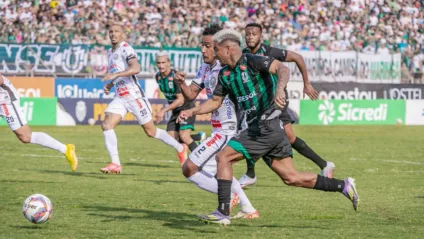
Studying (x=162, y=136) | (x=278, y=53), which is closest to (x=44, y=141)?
(x=162, y=136)

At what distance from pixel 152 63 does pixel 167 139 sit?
16.2m

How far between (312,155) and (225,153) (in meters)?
4.91

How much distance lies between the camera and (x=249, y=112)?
9562 millimetres

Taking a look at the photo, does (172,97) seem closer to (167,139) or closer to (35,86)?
(167,139)

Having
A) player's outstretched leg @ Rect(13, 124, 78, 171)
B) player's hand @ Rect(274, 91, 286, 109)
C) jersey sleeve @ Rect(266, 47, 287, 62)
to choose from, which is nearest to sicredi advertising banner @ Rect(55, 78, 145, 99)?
player's outstretched leg @ Rect(13, 124, 78, 171)

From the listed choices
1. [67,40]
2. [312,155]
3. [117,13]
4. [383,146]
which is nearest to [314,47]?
[117,13]

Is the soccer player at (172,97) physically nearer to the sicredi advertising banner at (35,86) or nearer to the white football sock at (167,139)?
the white football sock at (167,139)

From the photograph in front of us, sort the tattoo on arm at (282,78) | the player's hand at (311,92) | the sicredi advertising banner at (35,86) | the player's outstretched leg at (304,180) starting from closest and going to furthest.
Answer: the tattoo on arm at (282,78) → the player's outstretched leg at (304,180) → the player's hand at (311,92) → the sicredi advertising banner at (35,86)

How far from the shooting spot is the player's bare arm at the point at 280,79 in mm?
8677

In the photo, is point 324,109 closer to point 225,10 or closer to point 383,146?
point 225,10

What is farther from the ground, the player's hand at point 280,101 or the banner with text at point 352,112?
the player's hand at point 280,101

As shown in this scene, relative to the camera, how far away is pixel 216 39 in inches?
373

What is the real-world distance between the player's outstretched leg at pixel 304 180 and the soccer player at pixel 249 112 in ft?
0.04

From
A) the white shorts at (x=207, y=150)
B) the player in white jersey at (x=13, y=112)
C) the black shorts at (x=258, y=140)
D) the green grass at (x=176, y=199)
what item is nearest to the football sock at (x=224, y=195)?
the green grass at (x=176, y=199)
